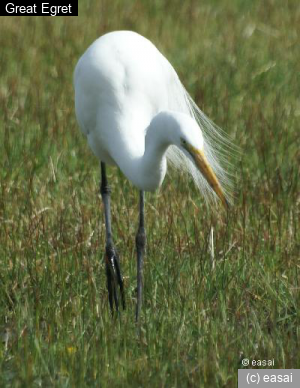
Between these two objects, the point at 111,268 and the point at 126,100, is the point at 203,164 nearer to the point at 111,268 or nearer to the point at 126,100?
the point at 126,100

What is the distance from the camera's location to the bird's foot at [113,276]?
438 centimetres

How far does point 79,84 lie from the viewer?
4.64 metres

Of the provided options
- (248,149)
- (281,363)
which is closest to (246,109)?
(248,149)

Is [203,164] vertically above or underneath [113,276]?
above
